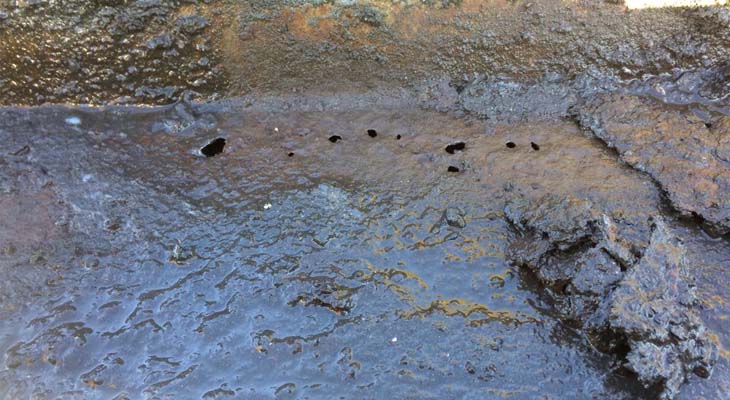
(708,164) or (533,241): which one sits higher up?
(708,164)

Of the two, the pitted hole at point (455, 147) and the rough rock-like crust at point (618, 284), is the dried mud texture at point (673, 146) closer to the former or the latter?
the rough rock-like crust at point (618, 284)

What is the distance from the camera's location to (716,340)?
2293mm

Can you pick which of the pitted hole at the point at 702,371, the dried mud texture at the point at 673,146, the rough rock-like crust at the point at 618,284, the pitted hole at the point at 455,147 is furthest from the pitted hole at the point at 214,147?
the pitted hole at the point at 702,371

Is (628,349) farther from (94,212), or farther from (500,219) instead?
(94,212)

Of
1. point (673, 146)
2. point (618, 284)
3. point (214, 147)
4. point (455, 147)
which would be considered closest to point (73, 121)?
point (214, 147)

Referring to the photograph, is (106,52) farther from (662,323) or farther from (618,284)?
(662,323)

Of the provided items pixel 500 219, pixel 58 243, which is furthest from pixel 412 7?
pixel 58 243

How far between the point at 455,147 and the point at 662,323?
1.32 m

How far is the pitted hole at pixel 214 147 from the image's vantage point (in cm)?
308

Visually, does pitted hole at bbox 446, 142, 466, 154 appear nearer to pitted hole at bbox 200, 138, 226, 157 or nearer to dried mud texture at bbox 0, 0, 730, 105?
dried mud texture at bbox 0, 0, 730, 105

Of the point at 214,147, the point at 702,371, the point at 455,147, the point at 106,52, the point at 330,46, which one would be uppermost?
the point at 330,46

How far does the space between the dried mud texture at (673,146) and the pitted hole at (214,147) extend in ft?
6.45

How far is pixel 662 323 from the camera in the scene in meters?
2.20

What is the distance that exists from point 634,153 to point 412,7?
4.61 feet
